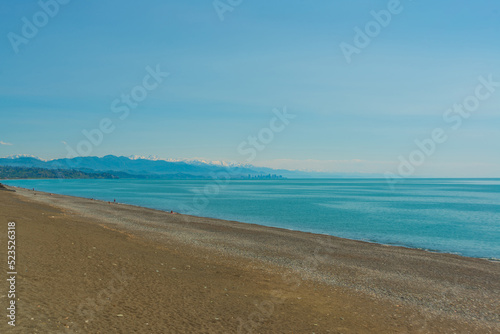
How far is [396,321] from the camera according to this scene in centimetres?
1472

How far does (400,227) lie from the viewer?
56.5 m

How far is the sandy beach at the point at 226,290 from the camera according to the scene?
40.3 feet

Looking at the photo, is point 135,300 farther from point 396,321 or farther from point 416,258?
point 416,258

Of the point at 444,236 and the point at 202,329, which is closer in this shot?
the point at 202,329

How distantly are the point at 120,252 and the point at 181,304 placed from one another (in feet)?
29.9

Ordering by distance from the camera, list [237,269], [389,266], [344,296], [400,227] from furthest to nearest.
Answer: [400,227]
[389,266]
[237,269]
[344,296]

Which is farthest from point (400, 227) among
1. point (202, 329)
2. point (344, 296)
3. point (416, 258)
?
point (202, 329)

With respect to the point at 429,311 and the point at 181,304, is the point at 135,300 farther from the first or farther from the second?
the point at 429,311

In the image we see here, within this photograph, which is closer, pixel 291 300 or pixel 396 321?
pixel 396 321

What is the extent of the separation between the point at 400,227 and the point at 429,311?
43.3 m

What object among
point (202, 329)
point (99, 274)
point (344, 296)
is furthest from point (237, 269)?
point (202, 329)

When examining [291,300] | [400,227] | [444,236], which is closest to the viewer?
[291,300]

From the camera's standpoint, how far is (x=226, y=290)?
1680cm

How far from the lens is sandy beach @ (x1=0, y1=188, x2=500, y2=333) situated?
40.3 feet
